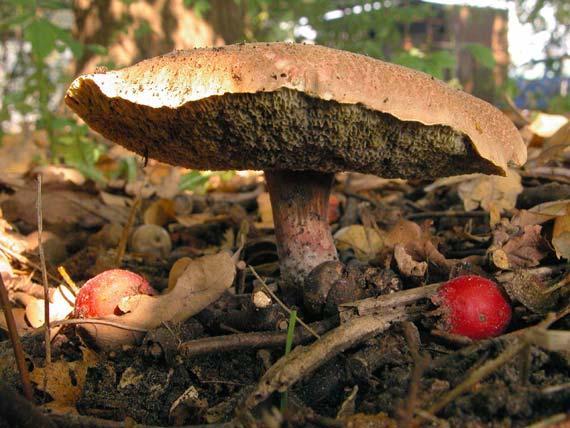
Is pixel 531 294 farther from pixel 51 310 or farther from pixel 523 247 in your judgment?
pixel 51 310

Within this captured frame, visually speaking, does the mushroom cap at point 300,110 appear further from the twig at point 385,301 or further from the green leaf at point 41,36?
the green leaf at point 41,36

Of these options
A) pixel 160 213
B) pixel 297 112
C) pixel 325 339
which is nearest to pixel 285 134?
pixel 297 112

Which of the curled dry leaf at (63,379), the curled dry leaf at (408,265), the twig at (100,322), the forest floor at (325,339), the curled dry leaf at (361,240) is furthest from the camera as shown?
the curled dry leaf at (361,240)

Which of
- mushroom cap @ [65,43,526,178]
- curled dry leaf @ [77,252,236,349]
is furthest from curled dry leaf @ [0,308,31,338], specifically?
mushroom cap @ [65,43,526,178]

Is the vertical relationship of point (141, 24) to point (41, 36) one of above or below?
above

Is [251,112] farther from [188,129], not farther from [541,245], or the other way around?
[541,245]

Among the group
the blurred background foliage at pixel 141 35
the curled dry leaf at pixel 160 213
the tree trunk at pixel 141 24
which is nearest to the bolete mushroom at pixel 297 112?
the curled dry leaf at pixel 160 213

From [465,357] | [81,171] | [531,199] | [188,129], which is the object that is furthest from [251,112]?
[81,171]
